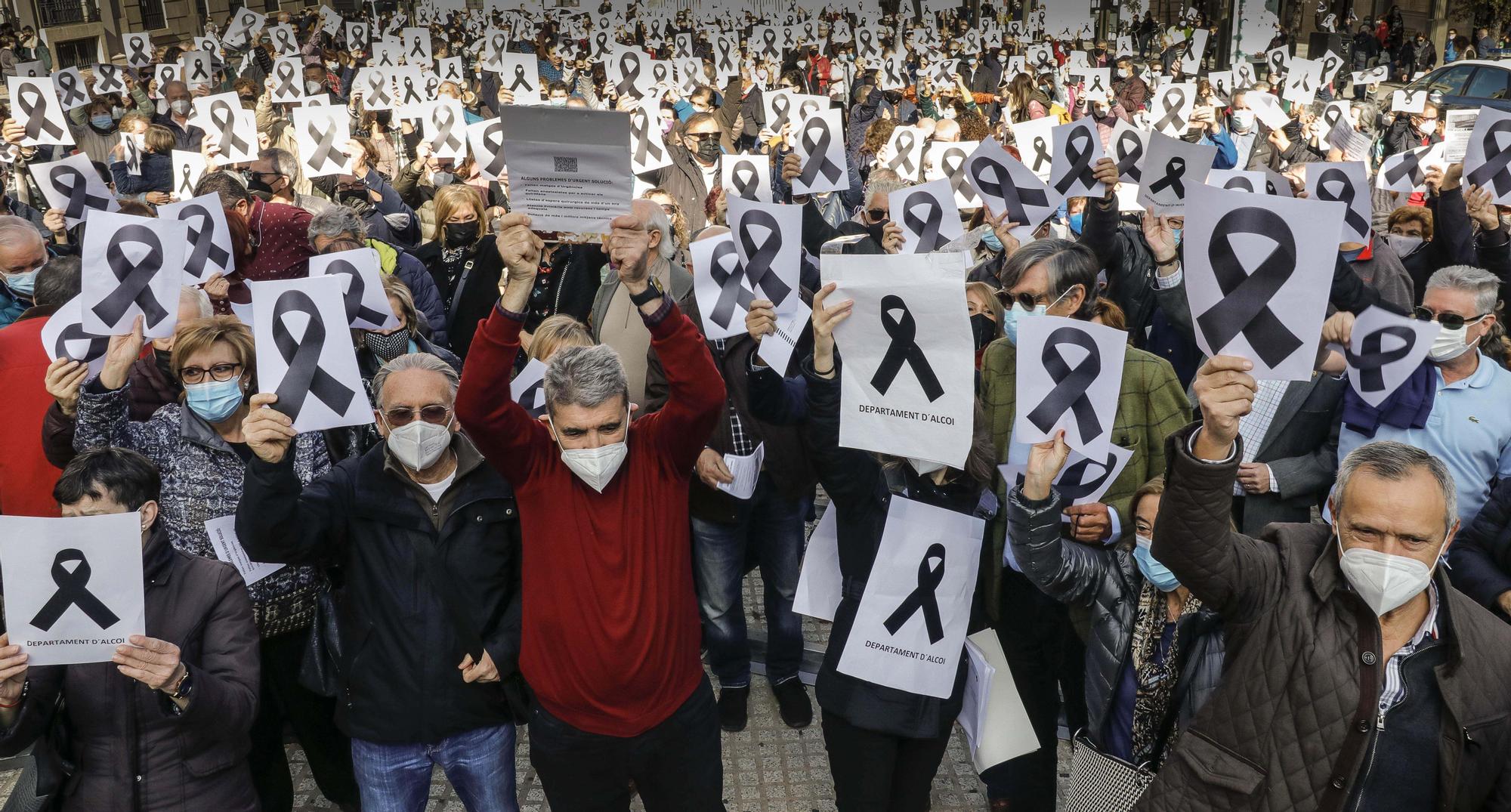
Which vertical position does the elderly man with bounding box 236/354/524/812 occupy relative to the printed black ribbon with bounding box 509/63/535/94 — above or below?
below

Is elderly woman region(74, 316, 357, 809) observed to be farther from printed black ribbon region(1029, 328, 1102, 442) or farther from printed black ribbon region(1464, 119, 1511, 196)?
printed black ribbon region(1464, 119, 1511, 196)

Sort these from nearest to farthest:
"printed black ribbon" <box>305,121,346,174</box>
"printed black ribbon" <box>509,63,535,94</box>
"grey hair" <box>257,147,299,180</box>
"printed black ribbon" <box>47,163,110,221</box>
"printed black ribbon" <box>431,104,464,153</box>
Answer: "printed black ribbon" <box>47,163,110,221</box>
"grey hair" <box>257,147,299,180</box>
"printed black ribbon" <box>305,121,346,174</box>
"printed black ribbon" <box>431,104,464,153</box>
"printed black ribbon" <box>509,63,535,94</box>

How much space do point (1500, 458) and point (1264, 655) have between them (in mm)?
2036

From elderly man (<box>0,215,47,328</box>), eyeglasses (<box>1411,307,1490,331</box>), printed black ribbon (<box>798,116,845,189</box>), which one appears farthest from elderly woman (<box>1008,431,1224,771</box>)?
printed black ribbon (<box>798,116,845,189</box>)

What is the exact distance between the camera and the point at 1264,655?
247 cm

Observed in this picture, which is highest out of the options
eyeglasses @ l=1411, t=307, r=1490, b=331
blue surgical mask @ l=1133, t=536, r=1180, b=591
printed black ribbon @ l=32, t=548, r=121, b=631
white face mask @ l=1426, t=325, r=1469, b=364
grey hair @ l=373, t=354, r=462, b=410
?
grey hair @ l=373, t=354, r=462, b=410

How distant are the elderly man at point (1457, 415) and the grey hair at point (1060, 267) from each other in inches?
33.3

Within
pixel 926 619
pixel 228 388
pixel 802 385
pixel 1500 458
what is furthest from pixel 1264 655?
pixel 228 388

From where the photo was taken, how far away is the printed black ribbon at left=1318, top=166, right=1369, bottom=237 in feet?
20.0

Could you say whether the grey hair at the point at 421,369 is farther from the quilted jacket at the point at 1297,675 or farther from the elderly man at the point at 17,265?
the elderly man at the point at 17,265

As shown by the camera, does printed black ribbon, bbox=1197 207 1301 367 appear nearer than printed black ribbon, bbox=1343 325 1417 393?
Yes

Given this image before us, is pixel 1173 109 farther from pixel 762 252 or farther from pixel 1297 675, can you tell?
pixel 1297 675

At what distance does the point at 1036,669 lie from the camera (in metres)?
3.75

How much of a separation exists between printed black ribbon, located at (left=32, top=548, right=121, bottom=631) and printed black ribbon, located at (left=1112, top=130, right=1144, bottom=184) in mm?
6603
